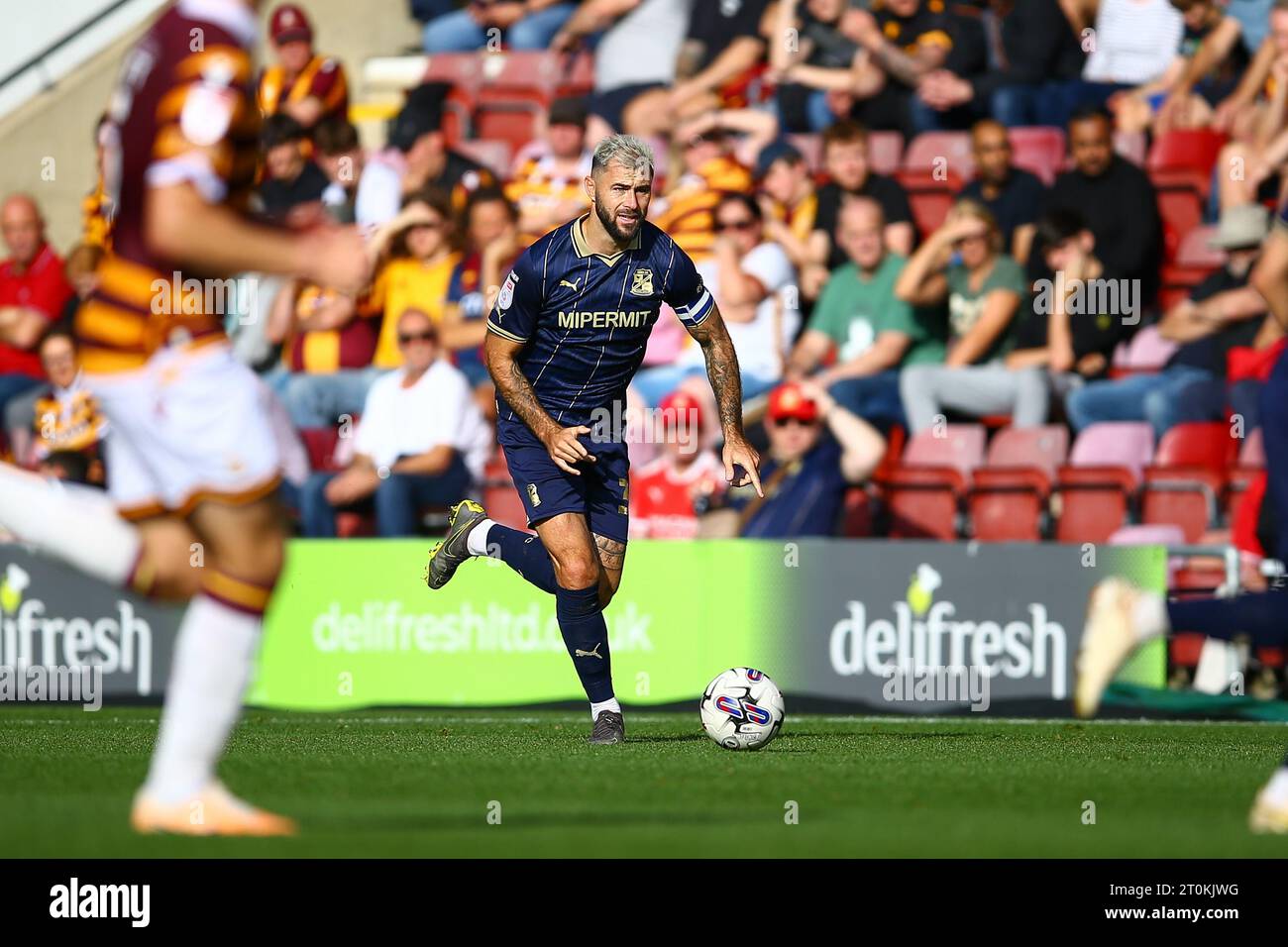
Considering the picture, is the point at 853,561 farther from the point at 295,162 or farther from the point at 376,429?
the point at 295,162

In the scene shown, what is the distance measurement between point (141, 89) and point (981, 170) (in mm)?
9726

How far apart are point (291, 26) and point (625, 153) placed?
8.86m

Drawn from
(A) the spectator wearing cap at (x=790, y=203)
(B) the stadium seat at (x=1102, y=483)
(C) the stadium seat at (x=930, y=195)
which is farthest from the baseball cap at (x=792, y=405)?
(C) the stadium seat at (x=930, y=195)

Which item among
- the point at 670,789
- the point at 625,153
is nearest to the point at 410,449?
the point at 625,153

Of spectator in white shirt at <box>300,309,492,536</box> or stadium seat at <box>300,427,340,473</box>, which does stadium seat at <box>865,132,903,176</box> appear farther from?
stadium seat at <box>300,427,340,473</box>

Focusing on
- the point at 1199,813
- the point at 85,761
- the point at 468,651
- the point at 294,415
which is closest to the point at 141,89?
the point at 85,761

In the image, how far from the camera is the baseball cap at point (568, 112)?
15258 mm

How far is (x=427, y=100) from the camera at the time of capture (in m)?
16.7

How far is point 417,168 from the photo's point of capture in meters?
15.9

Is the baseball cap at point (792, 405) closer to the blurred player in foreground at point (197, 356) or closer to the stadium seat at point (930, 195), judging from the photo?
the stadium seat at point (930, 195)

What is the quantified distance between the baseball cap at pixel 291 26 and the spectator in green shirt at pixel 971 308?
5694mm

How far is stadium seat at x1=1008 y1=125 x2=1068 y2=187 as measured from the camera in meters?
15.0

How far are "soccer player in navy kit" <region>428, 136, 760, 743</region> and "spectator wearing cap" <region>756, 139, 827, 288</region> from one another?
548 centimetres

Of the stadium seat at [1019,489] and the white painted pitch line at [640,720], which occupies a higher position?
the stadium seat at [1019,489]
